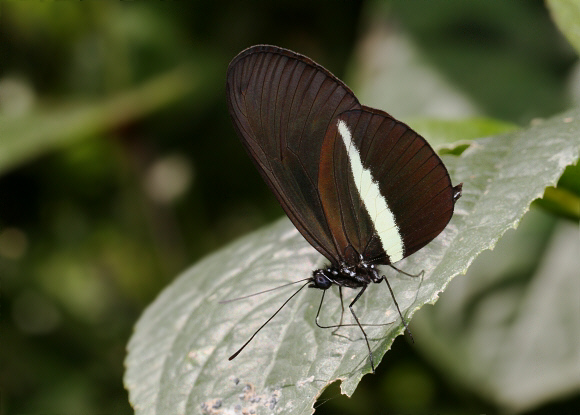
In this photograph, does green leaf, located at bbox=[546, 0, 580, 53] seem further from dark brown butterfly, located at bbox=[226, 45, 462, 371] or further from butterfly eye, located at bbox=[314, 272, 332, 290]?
butterfly eye, located at bbox=[314, 272, 332, 290]

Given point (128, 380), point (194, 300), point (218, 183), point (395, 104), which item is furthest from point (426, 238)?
point (218, 183)

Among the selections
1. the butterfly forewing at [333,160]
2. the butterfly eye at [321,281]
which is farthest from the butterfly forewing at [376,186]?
the butterfly eye at [321,281]

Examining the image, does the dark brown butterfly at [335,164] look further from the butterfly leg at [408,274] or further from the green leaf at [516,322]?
the green leaf at [516,322]

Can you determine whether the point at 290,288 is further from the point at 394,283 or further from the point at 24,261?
the point at 24,261

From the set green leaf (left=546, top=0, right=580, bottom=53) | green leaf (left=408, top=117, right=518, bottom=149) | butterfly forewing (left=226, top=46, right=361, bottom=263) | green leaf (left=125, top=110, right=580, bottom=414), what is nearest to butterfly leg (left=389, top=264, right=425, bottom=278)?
green leaf (left=125, top=110, right=580, bottom=414)

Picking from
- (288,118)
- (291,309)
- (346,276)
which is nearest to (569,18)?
(288,118)

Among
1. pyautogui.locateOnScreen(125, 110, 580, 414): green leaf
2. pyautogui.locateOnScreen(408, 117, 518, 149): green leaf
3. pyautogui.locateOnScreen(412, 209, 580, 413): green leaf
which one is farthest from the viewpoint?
pyautogui.locateOnScreen(412, 209, 580, 413): green leaf

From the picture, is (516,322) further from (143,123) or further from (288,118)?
(143,123)
